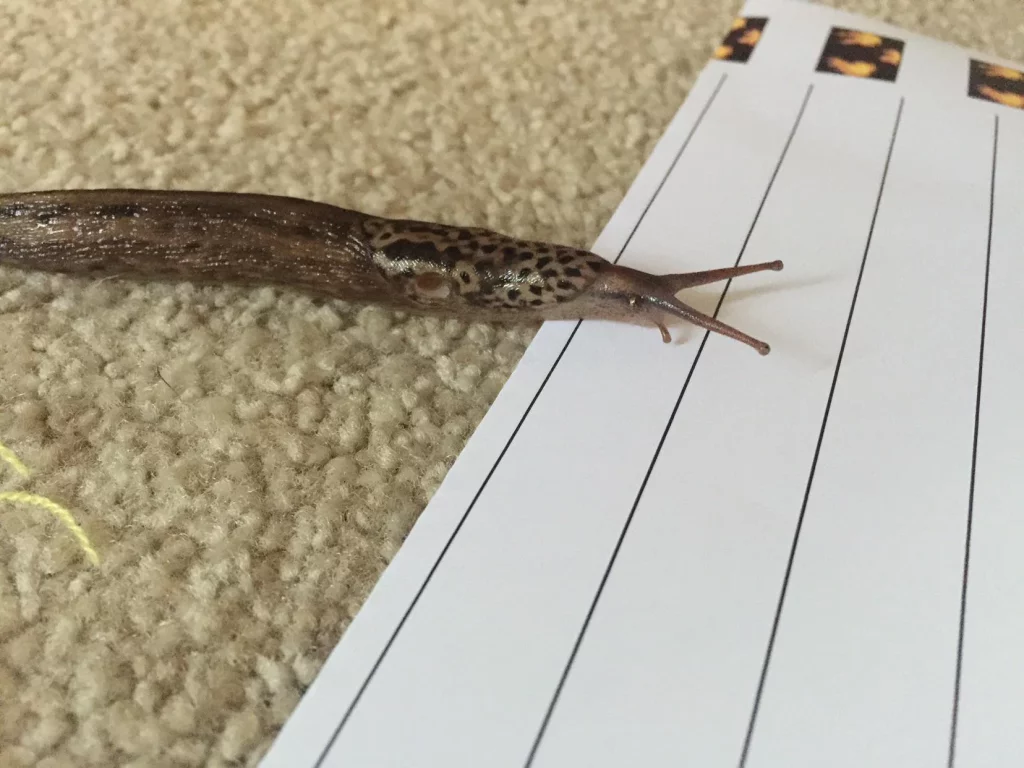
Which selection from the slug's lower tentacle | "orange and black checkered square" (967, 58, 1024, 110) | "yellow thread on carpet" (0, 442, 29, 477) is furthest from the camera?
"orange and black checkered square" (967, 58, 1024, 110)

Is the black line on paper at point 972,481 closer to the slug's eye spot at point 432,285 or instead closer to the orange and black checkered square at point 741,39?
the orange and black checkered square at point 741,39

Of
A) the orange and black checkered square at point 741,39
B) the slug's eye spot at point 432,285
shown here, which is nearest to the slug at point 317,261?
the slug's eye spot at point 432,285

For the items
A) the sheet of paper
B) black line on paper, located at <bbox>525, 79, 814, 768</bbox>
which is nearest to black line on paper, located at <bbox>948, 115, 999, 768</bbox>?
the sheet of paper

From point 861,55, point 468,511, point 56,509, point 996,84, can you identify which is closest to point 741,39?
point 861,55

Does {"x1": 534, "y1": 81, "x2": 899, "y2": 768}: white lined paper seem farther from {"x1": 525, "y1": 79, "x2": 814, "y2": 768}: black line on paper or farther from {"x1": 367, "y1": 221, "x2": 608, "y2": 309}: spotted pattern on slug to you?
{"x1": 367, "y1": 221, "x2": 608, "y2": 309}: spotted pattern on slug

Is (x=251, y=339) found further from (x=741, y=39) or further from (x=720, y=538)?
(x=741, y=39)

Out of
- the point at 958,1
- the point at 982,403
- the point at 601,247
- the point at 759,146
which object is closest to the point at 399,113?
the point at 601,247

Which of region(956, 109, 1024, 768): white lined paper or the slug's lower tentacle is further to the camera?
the slug's lower tentacle
